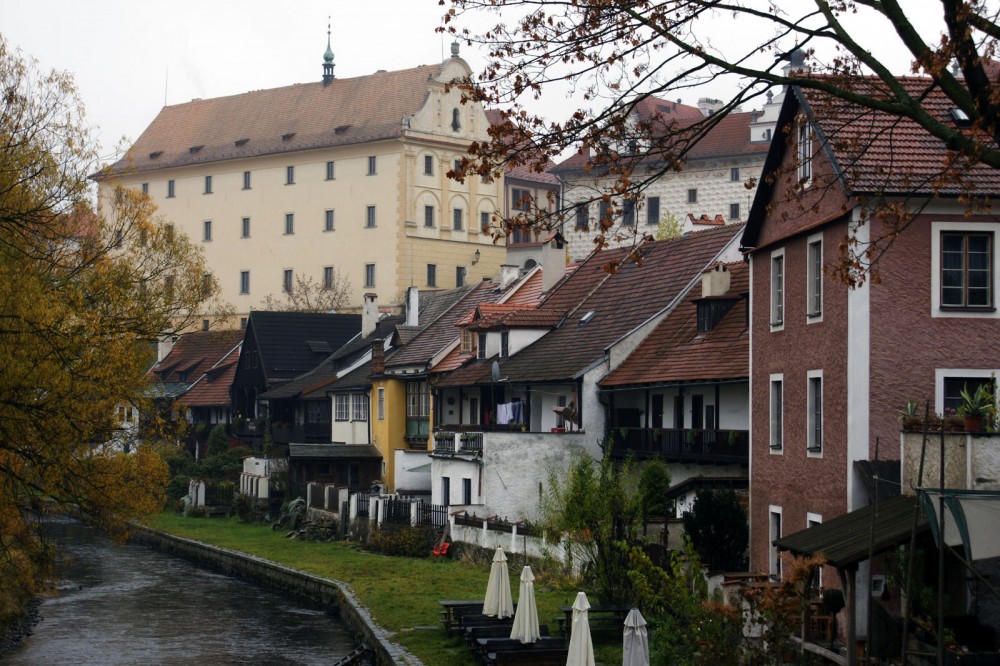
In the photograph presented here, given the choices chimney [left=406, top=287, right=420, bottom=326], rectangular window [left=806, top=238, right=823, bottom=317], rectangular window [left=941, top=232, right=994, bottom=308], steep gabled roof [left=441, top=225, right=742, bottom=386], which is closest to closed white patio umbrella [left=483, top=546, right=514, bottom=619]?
rectangular window [left=806, top=238, right=823, bottom=317]

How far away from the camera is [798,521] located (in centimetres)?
2570

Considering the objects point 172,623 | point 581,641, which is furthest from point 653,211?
point 581,641

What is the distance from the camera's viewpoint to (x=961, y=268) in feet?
76.9

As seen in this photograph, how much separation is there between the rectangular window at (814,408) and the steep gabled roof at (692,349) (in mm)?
7439

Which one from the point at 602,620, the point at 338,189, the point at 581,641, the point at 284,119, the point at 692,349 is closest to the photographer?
the point at 581,641

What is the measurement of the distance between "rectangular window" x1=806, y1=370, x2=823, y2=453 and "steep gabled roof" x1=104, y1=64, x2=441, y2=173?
7255 centimetres

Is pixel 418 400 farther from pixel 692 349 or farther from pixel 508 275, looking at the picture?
pixel 692 349

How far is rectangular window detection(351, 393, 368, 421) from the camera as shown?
193 feet

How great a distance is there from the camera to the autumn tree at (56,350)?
23734mm

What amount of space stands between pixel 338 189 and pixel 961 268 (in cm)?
7933

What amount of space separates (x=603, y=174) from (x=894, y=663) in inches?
342

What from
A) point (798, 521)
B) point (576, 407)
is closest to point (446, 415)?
point (576, 407)

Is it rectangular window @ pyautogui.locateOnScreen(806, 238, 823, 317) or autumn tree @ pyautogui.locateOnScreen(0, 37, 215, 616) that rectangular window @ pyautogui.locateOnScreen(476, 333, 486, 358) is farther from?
rectangular window @ pyautogui.locateOnScreen(806, 238, 823, 317)

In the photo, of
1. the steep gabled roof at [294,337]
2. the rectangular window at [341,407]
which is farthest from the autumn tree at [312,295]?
the rectangular window at [341,407]
